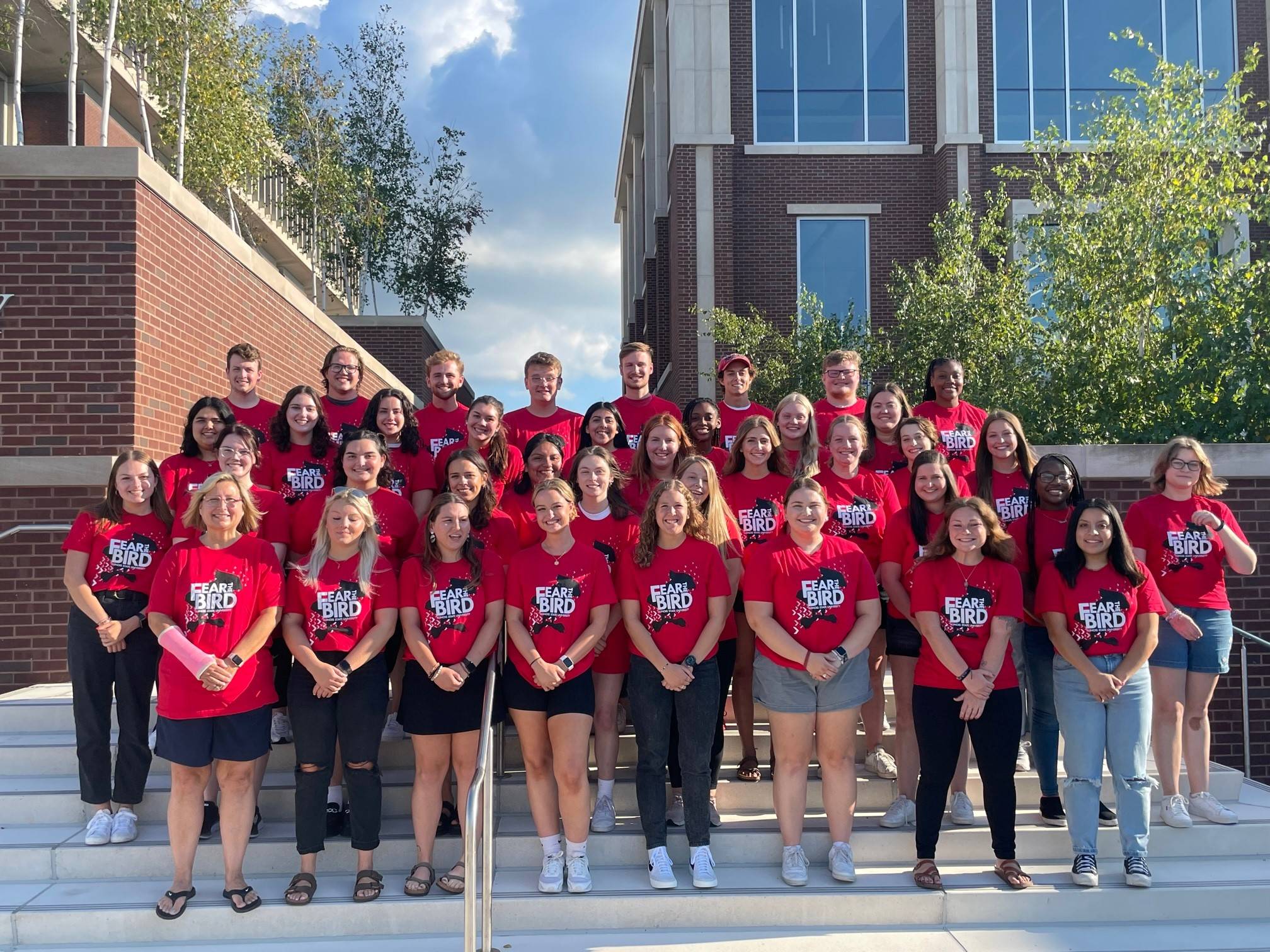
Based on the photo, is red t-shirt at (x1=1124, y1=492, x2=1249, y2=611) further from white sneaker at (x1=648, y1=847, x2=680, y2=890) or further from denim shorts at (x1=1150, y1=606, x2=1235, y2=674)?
white sneaker at (x1=648, y1=847, x2=680, y2=890)

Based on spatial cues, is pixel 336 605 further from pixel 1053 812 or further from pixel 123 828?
pixel 1053 812

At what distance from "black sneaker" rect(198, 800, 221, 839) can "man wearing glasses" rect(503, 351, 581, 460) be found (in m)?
2.59

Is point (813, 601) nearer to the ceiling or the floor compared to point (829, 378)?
nearer to the floor

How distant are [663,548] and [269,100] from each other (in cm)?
1991

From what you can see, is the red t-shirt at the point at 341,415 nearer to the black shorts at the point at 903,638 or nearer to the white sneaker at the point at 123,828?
the white sneaker at the point at 123,828

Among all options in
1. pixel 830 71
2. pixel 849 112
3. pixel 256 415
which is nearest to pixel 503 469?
pixel 256 415

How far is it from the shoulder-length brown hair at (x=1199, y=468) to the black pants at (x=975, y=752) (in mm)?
1814

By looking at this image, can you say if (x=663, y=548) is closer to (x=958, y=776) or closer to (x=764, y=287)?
(x=958, y=776)

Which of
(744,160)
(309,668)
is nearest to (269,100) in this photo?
(744,160)

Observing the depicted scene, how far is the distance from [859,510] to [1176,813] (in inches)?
95.2

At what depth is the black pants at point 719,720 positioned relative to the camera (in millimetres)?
5195

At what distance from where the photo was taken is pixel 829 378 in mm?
6207

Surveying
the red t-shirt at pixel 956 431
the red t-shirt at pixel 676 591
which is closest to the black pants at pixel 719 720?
the red t-shirt at pixel 676 591

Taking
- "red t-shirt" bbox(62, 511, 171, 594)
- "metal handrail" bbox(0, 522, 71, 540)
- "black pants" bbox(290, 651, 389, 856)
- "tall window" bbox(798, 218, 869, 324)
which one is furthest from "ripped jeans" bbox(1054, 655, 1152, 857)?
"tall window" bbox(798, 218, 869, 324)
